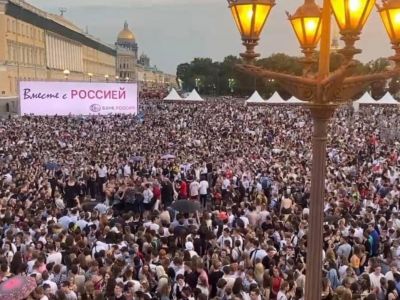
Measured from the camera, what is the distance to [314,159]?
18.9 ft

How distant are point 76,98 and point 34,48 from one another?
2149 inches

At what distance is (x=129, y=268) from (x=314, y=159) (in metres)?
4.55

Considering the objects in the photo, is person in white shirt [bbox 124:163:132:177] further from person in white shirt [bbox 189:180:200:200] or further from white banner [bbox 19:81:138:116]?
white banner [bbox 19:81:138:116]

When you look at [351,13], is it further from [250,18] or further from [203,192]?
[203,192]

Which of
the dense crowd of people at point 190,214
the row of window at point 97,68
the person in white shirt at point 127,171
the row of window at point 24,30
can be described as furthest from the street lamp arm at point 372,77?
the row of window at point 97,68

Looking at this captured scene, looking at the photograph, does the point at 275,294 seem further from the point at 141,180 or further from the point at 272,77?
the point at 141,180

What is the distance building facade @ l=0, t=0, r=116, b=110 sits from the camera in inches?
2872

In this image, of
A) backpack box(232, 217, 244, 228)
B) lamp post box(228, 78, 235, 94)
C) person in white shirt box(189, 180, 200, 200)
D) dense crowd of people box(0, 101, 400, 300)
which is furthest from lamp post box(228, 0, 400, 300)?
lamp post box(228, 78, 235, 94)

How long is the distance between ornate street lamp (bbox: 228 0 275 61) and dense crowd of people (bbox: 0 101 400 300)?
4.14 m

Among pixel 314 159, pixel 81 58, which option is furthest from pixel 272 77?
pixel 81 58

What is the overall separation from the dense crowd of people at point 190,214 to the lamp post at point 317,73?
2.85 metres

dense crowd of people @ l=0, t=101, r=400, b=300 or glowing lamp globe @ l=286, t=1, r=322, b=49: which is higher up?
glowing lamp globe @ l=286, t=1, r=322, b=49

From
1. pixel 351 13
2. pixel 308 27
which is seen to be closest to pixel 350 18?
pixel 351 13

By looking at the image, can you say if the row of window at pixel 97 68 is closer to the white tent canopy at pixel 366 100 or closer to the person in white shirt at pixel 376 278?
the white tent canopy at pixel 366 100
